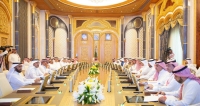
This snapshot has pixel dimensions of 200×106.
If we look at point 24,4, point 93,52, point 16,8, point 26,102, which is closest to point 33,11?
point 24,4

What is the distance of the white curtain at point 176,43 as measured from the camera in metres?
9.29

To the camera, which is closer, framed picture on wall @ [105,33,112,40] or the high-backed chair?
the high-backed chair

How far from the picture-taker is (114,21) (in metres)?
16.6

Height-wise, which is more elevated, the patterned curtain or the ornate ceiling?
the ornate ceiling

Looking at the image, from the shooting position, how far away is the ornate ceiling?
1219 centimetres

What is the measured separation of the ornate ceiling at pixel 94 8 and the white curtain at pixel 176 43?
2403mm

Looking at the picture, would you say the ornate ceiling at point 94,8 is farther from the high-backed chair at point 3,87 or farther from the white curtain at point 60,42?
the high-backed chair at point 3,87

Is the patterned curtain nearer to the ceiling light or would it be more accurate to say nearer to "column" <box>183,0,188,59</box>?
"column" <box>183,0,188,59</box>

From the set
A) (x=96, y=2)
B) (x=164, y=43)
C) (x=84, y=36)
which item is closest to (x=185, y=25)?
Answer: (x=164, y=43)

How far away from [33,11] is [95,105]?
33.8 ft

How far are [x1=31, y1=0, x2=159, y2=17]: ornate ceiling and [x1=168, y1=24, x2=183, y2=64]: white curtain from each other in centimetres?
240

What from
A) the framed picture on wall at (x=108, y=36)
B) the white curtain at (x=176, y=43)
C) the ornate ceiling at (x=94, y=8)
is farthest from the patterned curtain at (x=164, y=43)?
the framed picture on wall at (x=108, y=36)

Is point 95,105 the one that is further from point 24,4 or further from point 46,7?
point 46,7

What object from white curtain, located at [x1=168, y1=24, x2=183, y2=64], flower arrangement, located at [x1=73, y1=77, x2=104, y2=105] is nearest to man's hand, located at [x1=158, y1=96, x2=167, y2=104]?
flower arrangement, located at [x1=73, y1=77, x2=104, y2=105]
